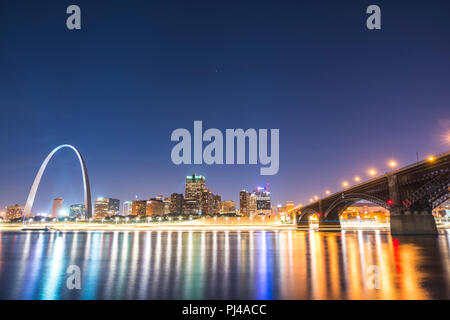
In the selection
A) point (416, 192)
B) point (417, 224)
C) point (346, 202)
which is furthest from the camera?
point (346, 202)

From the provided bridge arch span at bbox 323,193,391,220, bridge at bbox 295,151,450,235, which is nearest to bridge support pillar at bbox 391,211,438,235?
bridge at bbox 295,151,450,235

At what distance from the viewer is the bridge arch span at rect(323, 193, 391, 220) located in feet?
272

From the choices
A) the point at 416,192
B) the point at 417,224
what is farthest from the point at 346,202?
the point at 416,192

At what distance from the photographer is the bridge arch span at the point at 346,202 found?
82.9m

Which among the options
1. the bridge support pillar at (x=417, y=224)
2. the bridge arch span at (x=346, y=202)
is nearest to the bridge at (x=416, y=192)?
the bridge support pillar at (x=417, y=224)

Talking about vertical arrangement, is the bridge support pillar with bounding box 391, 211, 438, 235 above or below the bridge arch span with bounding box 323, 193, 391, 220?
below

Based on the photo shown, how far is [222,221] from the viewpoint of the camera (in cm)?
17962

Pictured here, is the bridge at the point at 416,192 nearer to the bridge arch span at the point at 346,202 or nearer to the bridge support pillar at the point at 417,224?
the bridge support pillar at the point at 417,224

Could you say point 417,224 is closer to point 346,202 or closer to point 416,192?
point 416,192

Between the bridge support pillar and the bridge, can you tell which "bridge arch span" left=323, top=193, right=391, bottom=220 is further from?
the bridge support pillar

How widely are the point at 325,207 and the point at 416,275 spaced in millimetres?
118474

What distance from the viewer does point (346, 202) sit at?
113938mm
